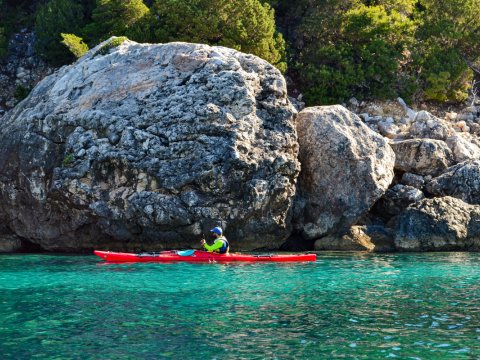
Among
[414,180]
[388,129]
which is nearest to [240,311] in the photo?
[414,180]

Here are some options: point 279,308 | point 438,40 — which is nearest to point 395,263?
point 279,308

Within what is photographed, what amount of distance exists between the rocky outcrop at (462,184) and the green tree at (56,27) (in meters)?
22.5

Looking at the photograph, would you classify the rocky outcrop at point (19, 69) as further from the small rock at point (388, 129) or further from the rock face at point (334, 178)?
the small rock at point (388, 129)

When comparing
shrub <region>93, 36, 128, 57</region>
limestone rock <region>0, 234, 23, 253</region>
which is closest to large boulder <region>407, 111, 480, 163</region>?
shrub <region>93, 36, 128, 57</region>

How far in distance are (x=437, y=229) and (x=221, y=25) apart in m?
15.8

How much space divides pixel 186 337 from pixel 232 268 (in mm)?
9599

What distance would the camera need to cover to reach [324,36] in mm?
38812

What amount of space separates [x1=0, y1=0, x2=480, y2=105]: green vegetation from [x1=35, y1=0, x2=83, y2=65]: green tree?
6 centimetres

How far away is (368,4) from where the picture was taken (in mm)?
42250

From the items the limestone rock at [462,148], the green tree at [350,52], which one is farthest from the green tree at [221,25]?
A: the limestone rock at [462,148]

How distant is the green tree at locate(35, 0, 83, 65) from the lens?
38750 millimetres

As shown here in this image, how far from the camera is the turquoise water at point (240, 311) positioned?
37.2ft

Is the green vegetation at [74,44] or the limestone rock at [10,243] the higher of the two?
the green vegetation at [74,44]

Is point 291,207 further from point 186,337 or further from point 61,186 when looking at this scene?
point 186,337
